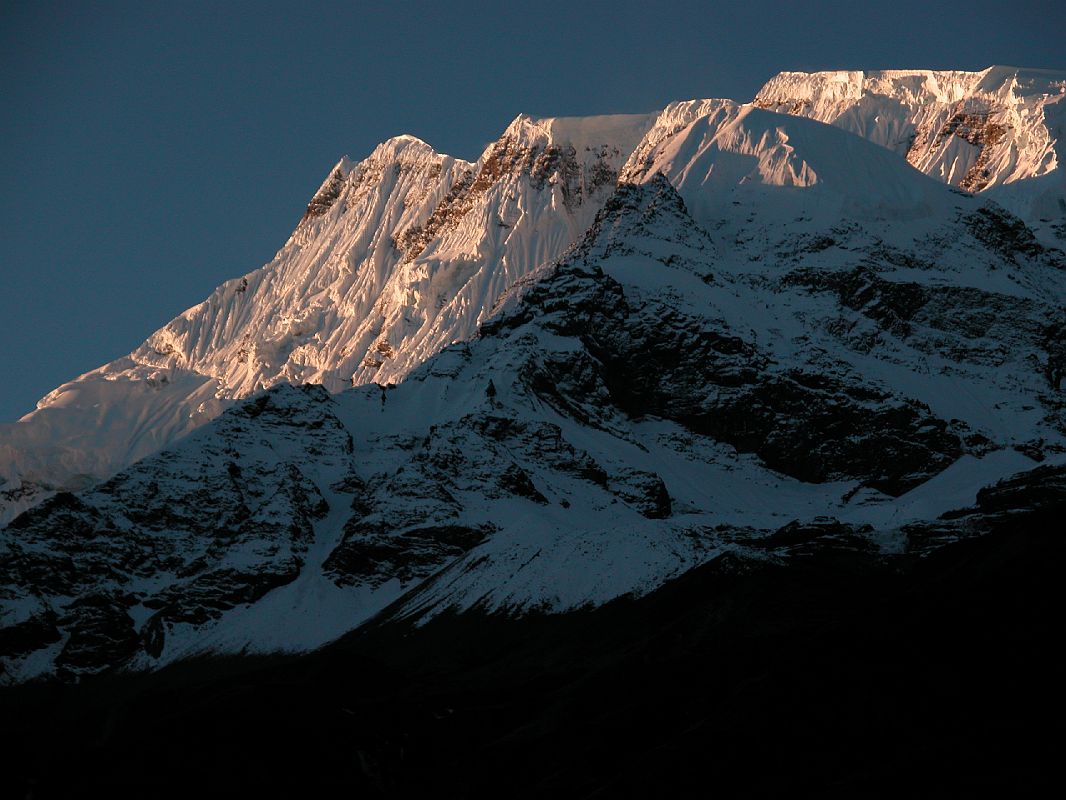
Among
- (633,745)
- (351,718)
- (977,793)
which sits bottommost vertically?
(977,793)

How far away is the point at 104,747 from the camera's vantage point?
145250mm

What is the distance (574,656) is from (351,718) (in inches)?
2107

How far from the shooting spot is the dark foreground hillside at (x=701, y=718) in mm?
116250

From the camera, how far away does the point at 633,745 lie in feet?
460

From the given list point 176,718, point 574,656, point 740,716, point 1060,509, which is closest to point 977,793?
point 740,716

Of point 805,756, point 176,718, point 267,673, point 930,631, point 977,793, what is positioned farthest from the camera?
point 267,673

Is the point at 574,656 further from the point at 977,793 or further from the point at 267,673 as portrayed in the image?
the point at 977,793

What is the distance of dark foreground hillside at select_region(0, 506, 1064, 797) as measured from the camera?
4577 inches

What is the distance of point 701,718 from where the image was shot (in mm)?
139500

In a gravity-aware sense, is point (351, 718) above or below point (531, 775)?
above

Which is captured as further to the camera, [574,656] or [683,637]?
[574,656]

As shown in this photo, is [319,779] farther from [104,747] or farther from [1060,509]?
[1060,509]

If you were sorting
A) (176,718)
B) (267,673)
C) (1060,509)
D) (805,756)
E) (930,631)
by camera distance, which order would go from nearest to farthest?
(805,756), (930,631), (176,718), (1060,509), (267,673)

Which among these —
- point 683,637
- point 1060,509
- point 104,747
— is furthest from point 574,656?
point 104,747
